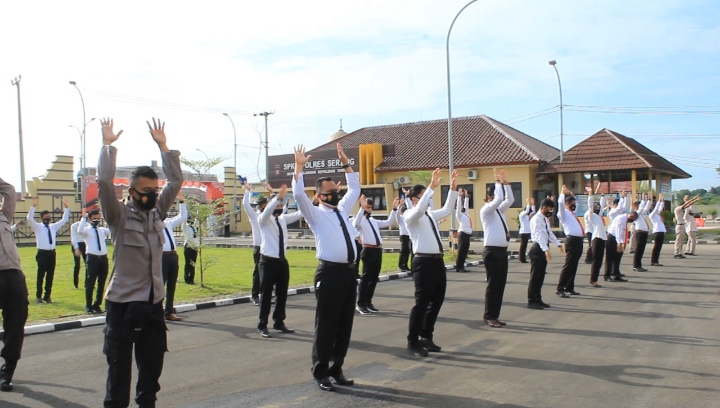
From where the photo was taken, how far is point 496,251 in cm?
1004

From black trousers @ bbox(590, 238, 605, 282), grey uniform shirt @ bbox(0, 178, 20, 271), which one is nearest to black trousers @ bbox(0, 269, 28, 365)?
grey uniform shirt @ bbox(0, 178, 20, 271)

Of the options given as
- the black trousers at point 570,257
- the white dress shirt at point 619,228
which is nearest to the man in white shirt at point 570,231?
the black trousers at point 570,257

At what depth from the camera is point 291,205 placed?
49.7m

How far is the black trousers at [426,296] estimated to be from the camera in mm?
8070

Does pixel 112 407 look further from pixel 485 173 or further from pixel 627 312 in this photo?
pixel 485 173

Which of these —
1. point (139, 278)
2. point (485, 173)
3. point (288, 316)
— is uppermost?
point (485, 173)

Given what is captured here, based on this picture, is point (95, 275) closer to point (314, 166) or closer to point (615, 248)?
point (615, 248)

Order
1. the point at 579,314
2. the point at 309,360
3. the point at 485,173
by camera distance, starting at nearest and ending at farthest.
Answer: the point at 309,360
the point at 579,314
the point at 485,173

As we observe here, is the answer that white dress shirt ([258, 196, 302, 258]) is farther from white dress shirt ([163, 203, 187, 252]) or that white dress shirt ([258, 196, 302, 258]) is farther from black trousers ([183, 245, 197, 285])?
black trousers ([183, 245, 197, 285])

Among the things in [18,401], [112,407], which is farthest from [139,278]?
[18,401]

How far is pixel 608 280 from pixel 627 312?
500 centimetres

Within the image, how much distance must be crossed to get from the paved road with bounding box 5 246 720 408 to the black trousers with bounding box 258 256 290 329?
42cm

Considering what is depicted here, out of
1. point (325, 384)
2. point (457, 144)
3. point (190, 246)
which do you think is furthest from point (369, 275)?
point (457, 144)

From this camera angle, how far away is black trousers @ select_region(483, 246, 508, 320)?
9.93 m
